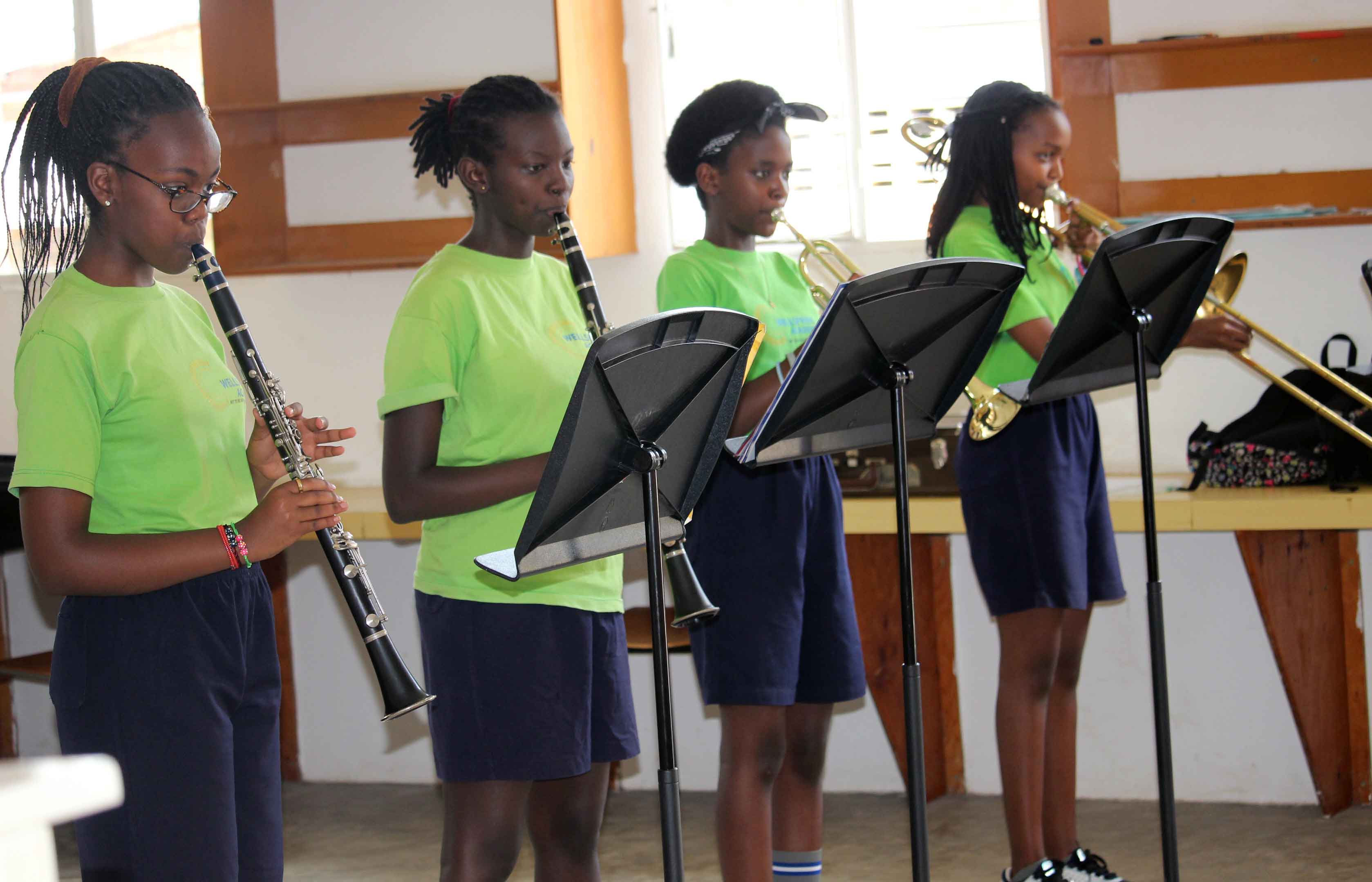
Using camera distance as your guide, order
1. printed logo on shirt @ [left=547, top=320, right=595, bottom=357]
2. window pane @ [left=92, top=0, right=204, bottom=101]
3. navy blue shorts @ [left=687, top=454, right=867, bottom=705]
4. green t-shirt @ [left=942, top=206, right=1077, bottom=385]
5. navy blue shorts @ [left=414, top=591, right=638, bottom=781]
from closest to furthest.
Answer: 1. navy blue shorts @ [left=414, top=591, right=638, bottom=781]
2. printed logo on shirt @ [left=547, top=320, right=595, bottom=357]
3. navy blue shorts @ [left=687, top=454, right=867, bottom=705]
4. green t-shirt @ [left=942, top=206, right=1077, bottom=385]
5. window pane @ [left=92, top=0, right=204, bottom=101]

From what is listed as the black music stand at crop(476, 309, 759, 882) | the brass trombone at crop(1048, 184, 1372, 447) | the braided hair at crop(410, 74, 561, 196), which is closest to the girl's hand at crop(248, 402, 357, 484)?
the black music stand at crop(476, 309, 759, 882)

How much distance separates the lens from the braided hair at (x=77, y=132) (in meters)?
1.48

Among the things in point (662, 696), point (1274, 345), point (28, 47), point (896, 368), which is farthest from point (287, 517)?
point (28, 47)

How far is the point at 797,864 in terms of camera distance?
2.24 metres

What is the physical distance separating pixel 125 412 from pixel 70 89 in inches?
14.5

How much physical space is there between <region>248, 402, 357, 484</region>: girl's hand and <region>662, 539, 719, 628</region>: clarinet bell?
1.51 ft

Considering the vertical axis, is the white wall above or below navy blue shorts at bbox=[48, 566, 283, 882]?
above

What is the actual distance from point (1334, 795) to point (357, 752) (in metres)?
2.45

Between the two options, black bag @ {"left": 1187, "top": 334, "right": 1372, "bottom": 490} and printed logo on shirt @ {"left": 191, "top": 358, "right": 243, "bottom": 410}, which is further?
black bag @ {"left": 1187, "top": 334, "right": 1372, "bottom": 490}

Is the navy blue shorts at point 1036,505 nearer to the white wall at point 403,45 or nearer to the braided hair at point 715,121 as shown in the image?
the braided hair at point 715,121

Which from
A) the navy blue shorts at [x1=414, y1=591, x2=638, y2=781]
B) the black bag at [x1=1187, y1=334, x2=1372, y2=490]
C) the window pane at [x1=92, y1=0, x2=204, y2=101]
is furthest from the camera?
the window pane at [x1=92, y1=0, x2=204, y2=101]

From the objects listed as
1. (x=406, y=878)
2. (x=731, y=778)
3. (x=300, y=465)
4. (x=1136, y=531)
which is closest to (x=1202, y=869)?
(x=1136, y=531)

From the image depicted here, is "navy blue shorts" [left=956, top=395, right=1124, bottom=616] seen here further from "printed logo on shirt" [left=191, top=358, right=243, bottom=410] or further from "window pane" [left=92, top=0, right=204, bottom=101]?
"window pane" [left=92, top=0, right=204, bottom=101]

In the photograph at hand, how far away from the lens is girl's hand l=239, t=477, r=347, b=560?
1.48m
